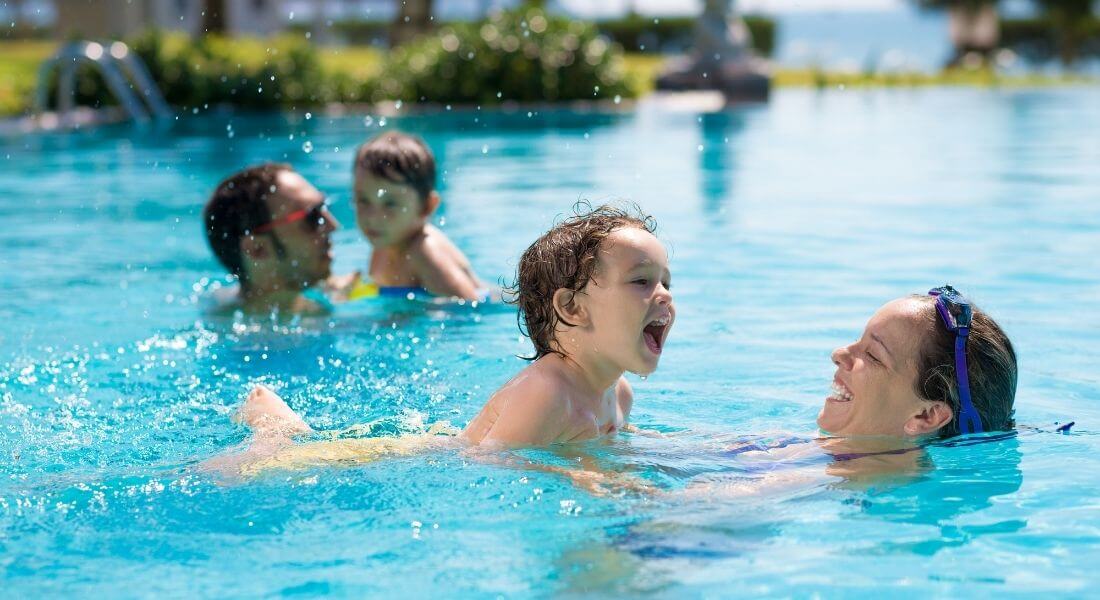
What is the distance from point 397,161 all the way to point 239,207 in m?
0.74

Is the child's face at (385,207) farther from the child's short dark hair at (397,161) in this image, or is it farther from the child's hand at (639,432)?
the child's hand at (639,432)

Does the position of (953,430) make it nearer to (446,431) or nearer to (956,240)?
(446,431)

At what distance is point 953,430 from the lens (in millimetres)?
3811

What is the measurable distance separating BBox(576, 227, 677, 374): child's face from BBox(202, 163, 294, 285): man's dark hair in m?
2.76

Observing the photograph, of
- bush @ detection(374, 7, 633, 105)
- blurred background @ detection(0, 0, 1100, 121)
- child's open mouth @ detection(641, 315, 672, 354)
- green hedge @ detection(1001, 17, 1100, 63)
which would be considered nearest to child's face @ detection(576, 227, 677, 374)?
child's open mouth @ detection(641, 315, 672, 354)

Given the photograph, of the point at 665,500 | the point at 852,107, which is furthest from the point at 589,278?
the point at 852,107

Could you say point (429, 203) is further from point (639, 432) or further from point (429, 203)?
point (639, 432)

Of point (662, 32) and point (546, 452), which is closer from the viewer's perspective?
point (546, 452)

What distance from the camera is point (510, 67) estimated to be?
727 inches

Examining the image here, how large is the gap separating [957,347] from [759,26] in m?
33.5

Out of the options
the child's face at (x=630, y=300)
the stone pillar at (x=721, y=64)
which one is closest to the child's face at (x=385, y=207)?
the child's face at (x=630, y=300)

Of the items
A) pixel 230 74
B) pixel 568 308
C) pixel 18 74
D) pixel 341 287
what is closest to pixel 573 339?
pixel 568 308

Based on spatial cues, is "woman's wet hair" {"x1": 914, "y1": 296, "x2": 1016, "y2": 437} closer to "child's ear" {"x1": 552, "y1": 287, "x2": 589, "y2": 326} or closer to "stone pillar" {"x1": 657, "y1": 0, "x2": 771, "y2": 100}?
"child's ear" {"x1": 552, "y1": 287, "x2": 589, "y2": 326}

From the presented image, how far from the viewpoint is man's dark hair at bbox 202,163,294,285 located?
20.0 feet
